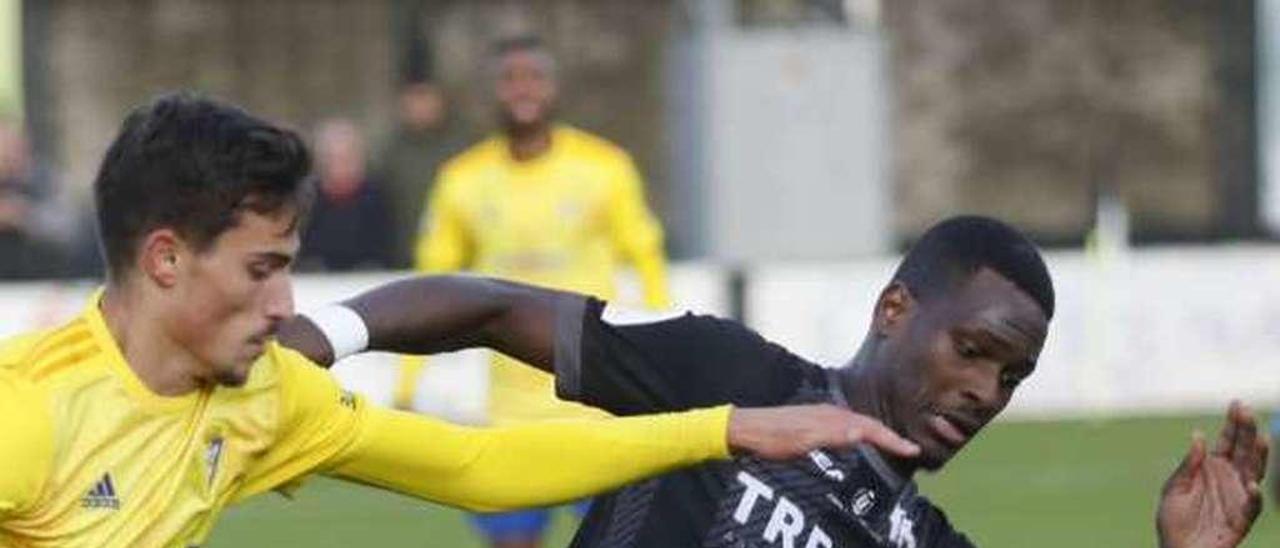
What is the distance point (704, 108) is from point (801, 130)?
0.63 m

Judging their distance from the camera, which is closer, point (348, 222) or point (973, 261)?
point (973, 261)

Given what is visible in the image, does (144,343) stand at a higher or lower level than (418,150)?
higher

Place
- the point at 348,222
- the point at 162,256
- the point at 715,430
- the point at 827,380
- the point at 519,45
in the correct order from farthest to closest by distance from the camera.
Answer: the point at 348,222, the point at 519,45, the point at 827,380, the point at 715,430, the point at 162,256

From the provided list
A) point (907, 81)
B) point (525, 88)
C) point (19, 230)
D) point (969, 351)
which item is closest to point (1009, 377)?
point (969, 351)

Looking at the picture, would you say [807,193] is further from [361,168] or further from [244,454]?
[244,454]

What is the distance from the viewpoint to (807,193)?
78.5ft

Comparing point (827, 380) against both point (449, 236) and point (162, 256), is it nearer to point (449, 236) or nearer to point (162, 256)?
point (162, 256)

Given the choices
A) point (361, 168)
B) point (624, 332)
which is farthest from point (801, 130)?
point (624, 332)

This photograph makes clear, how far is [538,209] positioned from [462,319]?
685 centimetres

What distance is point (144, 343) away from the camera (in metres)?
5.61

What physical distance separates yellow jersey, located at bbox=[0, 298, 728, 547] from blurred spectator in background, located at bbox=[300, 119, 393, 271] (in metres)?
14.9

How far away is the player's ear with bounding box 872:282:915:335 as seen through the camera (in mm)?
6375

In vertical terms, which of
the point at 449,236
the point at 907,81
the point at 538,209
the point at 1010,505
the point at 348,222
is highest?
the point at 538,209

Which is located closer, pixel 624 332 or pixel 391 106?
pixel 624 332
